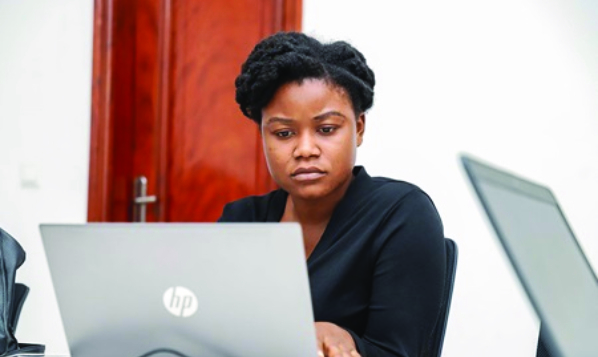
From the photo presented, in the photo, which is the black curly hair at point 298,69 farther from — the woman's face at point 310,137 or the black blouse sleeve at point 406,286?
the black blouse sleeve at point 406,286

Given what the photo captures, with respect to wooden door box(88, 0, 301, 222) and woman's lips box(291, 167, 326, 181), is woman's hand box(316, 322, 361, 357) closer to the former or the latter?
woman's lips box(291, 167, 326, 181)

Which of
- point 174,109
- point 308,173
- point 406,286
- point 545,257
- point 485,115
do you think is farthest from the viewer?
point 174,109

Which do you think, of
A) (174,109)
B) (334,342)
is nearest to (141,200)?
(174,109)

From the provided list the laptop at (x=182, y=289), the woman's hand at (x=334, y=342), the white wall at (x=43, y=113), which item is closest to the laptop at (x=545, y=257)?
the laptop at (x=182, y=289)

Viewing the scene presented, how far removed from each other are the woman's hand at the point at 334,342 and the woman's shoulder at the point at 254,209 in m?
0.43

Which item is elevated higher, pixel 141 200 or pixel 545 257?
pixel 545 257

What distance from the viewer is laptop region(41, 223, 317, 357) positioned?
0.85 m

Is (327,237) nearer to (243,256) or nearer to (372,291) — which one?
(372,291)

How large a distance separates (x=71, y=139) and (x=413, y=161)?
1.27m

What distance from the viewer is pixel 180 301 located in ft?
2.95

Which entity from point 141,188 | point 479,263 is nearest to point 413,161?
point 479,263

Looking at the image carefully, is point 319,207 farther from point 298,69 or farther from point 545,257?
point 545,257

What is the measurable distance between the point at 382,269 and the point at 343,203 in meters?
0.17

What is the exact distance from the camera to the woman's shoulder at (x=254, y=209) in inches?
60.2
